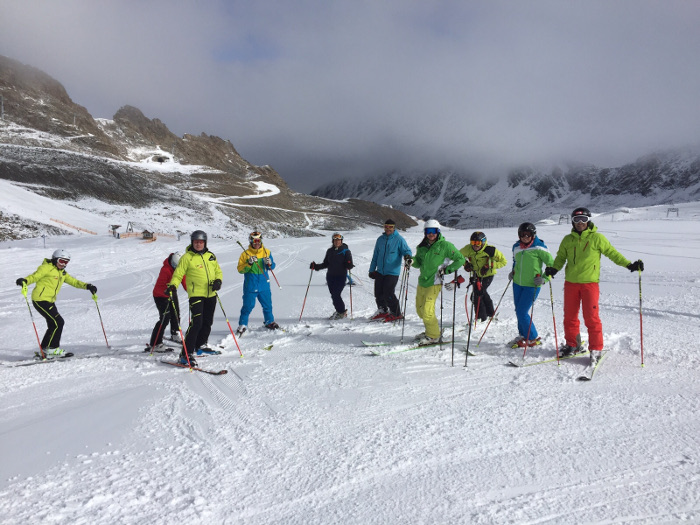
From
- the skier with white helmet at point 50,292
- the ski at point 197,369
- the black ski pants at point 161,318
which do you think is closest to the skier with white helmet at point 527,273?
the ski at point 197,369

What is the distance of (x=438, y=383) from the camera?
4.59 metres

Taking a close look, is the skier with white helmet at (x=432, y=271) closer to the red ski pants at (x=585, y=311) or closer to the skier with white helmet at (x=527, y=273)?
the skier with white helmet at (x=527, y=273)

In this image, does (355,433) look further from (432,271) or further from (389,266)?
(389,266)

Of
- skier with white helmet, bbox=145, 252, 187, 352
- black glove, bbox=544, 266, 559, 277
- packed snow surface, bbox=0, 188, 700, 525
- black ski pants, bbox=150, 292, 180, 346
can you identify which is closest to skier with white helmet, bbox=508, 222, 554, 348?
black glove, bbox=544, 266, 559, 277

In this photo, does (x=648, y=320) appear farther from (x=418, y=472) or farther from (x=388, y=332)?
A: (x=418, y=472)

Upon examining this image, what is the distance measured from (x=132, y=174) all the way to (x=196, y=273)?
69221mm

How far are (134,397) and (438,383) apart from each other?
3.43m

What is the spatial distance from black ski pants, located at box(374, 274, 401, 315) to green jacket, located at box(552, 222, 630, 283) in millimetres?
3075

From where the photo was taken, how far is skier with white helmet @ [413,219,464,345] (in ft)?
19.4

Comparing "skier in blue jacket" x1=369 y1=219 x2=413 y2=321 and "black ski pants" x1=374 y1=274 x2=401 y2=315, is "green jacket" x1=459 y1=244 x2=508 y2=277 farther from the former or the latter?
"black ski pants" x1=374 y1=274 x2=401 y2=315

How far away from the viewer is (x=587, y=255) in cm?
497

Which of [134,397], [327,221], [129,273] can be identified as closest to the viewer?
[134,397]

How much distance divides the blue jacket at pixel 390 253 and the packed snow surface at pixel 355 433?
1.26m

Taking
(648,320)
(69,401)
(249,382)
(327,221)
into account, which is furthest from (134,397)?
(327,221)
